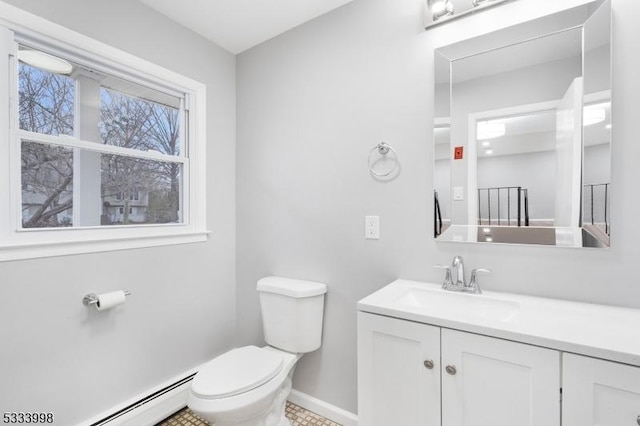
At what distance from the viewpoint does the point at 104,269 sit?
5.22 feet

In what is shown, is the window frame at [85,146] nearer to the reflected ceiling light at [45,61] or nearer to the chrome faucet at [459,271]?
the reflected ceiling light at [45,61]

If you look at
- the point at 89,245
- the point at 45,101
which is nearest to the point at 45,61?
the point at 45,101

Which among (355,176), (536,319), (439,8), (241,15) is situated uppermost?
(241,15)

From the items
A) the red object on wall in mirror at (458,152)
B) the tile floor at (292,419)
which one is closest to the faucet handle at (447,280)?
the red object on wall in mirror at (458,152)

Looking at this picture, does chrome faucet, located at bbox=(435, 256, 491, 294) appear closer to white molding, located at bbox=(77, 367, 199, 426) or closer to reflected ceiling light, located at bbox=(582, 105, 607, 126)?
reflected ceiling light, located at bbox=(582, 105, 607, 126)

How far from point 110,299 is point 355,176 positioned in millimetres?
1428

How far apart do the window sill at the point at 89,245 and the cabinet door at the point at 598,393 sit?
6.38 ft

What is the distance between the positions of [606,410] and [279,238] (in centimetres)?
164

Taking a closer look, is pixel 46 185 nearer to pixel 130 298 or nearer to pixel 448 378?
pixel 130 298

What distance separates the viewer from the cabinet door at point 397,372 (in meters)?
1.07

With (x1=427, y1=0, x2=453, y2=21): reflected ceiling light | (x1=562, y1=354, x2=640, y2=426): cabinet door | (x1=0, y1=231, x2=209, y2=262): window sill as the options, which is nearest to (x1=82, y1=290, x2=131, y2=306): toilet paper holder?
(x1=0, y1=231, x2=209, y2=262): window sill

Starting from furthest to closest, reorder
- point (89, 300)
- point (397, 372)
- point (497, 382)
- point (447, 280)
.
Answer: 1. point (89, 300)
2. point (447, 280)
3. point (397, 372)
4. point (497, 382)

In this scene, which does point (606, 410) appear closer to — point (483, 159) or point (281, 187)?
point (483, 159)

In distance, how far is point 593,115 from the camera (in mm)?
1165
